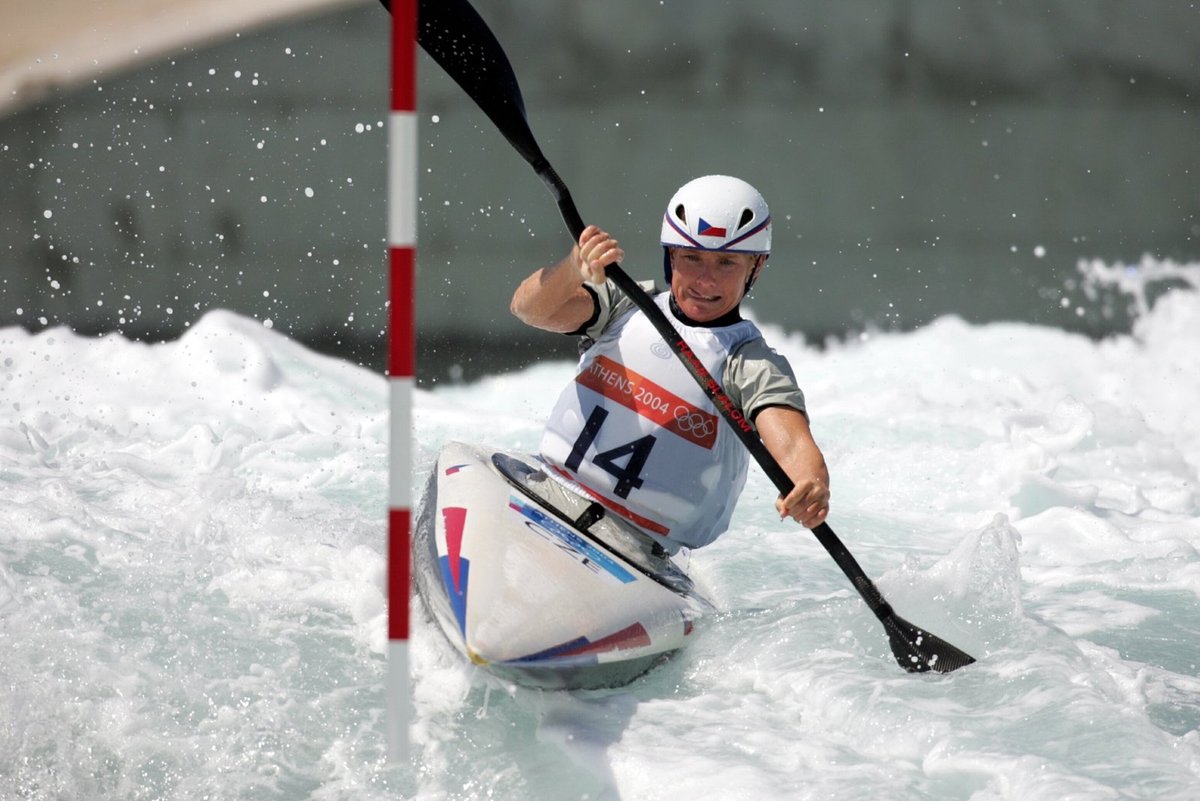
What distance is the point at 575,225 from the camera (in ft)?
11.7

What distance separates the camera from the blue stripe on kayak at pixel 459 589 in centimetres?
282

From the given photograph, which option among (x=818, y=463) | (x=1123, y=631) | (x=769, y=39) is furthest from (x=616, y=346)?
(x=769, y=39)

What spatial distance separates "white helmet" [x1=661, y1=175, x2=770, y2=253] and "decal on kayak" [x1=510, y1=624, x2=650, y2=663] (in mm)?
1009

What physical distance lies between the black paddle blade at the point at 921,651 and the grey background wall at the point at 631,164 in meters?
4.26

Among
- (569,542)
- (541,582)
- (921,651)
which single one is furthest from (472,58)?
(921,651)

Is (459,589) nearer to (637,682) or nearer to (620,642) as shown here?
(620,642)

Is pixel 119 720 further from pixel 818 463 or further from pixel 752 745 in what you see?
pixel 818 463

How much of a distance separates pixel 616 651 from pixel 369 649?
0.71 meters

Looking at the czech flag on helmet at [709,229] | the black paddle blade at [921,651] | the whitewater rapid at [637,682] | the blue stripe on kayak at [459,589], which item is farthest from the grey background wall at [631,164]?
the blue stripe on kayak at [459,589]

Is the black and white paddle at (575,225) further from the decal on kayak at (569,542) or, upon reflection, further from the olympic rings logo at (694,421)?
the decal on kayak at (569,542)

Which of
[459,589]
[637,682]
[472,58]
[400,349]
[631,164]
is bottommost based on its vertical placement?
[637,682]

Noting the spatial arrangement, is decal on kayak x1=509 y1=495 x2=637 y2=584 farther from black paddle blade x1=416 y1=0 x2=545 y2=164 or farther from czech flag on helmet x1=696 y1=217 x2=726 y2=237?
black paddle blade x1=416 y1=0 x2=545 y2=164

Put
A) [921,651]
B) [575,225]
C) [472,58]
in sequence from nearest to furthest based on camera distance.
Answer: [921,651], [575,225], [472,58]

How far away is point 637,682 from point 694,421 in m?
0.68
